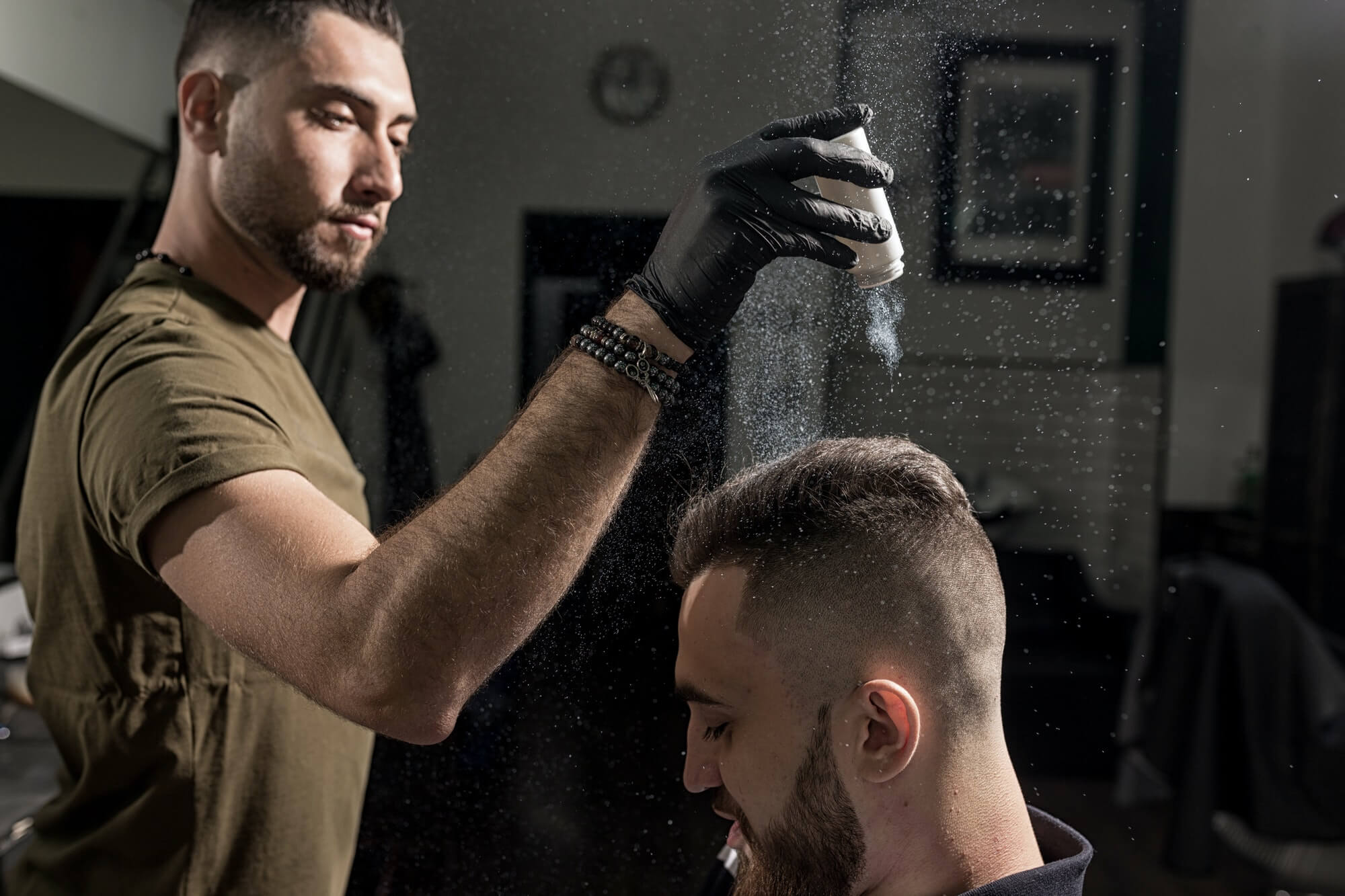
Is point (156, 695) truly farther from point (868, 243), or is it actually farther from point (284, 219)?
point (868, 243)

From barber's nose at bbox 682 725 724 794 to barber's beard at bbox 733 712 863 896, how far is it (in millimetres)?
69

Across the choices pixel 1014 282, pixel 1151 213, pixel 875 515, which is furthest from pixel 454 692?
pixel 1151 213

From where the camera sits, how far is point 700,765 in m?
0.99

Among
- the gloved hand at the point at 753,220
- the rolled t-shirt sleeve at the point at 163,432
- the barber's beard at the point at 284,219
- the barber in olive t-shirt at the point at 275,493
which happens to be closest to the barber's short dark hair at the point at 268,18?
the barber in olive t-shirt at the point at 275,493

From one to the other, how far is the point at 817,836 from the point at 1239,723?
2426mm

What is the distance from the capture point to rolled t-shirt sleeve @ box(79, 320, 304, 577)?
0.95m

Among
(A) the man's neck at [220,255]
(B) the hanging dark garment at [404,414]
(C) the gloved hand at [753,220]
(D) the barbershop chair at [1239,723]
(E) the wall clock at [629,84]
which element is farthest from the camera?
(D) the barbershop chair at [1239,723]

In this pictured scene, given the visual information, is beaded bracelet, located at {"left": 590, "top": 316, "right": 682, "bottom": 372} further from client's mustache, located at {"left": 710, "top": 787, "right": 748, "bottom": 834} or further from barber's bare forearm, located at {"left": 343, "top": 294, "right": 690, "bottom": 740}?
client's mustache, located at {"left": 710, "top": 787, "right": 748, "bottom": 834}

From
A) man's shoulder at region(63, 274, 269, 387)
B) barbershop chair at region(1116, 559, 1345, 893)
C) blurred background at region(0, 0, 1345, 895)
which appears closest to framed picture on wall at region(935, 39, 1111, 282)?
blurred background at region(0, 0, 1345, 895)

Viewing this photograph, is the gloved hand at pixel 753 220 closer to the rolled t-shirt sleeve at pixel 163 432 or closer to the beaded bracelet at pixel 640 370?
the beaded bracelet at pixel 640 370

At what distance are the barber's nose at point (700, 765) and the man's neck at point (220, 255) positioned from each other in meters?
0.81

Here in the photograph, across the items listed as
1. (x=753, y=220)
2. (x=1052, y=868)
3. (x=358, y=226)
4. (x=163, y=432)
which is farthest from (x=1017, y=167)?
(x=163, y=432)

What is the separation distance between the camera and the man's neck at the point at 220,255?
130 cm

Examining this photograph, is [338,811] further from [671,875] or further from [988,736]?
[988,736]
